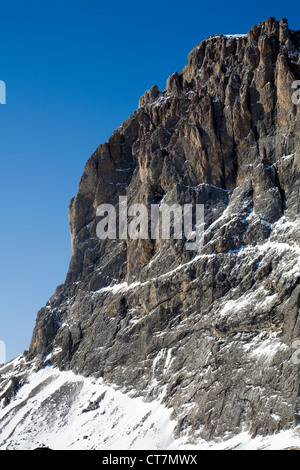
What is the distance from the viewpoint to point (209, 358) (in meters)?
75.7

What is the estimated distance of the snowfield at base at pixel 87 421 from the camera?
229ft

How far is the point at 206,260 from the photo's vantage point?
278 ft

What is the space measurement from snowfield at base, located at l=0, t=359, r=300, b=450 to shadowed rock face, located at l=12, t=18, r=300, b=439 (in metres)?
1.83

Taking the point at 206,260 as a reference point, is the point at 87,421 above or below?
below

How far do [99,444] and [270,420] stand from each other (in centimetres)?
2420

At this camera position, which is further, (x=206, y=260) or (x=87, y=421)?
(x=87, y=421)

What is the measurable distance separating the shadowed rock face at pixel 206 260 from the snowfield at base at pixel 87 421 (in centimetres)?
183

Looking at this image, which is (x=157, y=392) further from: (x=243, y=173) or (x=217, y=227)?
(x=243, y=173)

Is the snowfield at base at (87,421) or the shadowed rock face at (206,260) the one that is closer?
the snowfield at base at (87,421)

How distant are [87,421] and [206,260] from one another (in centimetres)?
2668

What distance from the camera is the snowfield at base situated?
6981 cm

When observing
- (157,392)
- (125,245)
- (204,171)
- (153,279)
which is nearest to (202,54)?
(204,171)

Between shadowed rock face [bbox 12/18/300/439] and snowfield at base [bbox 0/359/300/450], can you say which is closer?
snowfield at base [bbox 0/359/300/450]

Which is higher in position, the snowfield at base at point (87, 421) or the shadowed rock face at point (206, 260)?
the shadowed rock face at point (206, 260)
